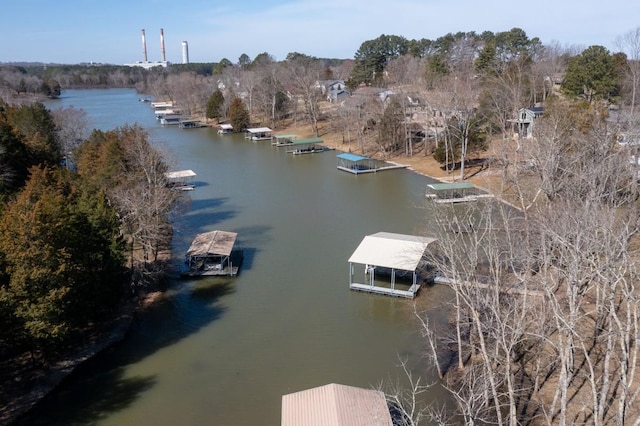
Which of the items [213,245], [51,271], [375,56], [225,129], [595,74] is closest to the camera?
[51,271]

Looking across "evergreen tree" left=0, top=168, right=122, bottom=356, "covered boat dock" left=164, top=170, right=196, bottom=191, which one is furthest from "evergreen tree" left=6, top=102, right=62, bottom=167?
"evergreen tree" left=0, top=168, right=122, bottom=356

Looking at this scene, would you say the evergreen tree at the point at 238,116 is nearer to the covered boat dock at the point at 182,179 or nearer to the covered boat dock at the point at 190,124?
the covered boat dock at the point at 190,124

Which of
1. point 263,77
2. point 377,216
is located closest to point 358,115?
point 377,216

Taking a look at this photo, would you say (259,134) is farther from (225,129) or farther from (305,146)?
(305,146)

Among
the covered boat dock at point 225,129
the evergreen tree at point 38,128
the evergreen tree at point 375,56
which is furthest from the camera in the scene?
the evergreen tree at point 375,56

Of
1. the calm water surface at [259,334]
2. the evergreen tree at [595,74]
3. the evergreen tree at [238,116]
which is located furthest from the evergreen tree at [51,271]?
the evergreen tree at [238,116]

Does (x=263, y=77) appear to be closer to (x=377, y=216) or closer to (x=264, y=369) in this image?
(x=377, y=216)

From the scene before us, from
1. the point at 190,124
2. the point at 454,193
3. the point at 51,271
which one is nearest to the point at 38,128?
the point at 51,271
